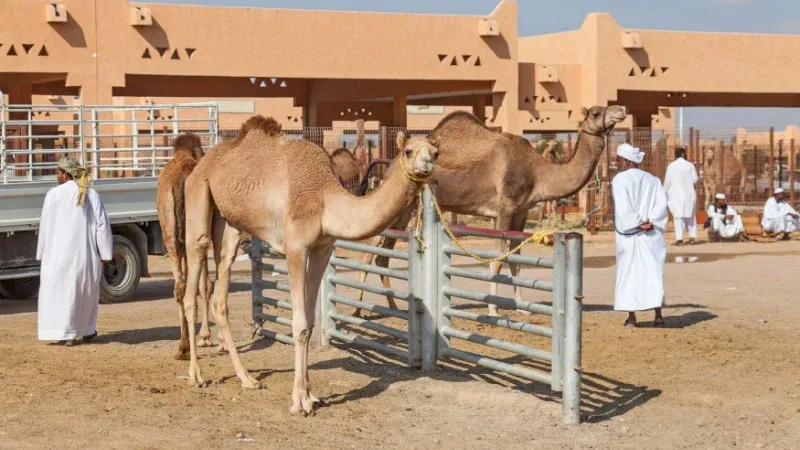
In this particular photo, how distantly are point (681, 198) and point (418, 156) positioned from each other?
16.5 meters

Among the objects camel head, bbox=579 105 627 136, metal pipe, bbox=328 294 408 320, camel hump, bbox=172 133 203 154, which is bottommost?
metal pipe, bbox=328 294 408 320

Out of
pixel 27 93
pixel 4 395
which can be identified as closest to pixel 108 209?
pixel 4 395

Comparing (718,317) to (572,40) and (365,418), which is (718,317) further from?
(572,40)

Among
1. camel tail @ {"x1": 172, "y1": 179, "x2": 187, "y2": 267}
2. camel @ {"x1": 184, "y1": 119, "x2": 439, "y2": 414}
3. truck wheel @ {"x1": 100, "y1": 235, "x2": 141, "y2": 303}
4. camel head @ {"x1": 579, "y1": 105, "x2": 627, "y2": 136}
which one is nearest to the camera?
camel @ {"x1": 184, "y1": 119, "x2": 439, "y2": 414}

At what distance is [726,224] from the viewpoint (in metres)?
24.3

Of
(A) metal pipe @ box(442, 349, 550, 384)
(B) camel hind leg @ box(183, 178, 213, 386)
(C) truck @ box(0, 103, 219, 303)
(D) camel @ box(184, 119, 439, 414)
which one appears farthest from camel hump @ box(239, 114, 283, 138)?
(C) truck @ box(0, 103, 219, 303)

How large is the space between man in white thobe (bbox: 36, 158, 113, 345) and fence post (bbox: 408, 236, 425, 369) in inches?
144

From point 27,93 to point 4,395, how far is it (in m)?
22.4

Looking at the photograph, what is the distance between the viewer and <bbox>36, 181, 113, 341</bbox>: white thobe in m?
11.6

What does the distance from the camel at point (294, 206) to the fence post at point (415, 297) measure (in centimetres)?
93

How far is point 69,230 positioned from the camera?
38.4 ft

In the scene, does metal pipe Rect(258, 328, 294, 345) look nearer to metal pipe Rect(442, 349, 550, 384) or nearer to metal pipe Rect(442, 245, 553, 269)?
metal pipe Rect(442, 349, 550, 384)

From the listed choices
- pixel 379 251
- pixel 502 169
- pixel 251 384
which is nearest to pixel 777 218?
pixel 502 169

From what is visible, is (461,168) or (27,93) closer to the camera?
(461,168)
